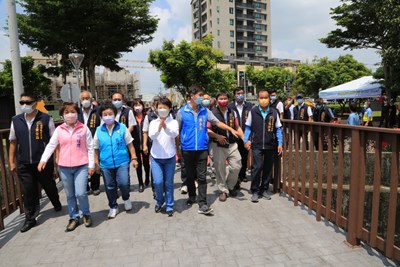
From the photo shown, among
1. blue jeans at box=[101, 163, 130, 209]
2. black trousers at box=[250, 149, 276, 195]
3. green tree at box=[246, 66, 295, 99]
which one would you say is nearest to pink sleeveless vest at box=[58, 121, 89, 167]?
blue jeans at box=[101, 163, 130, 209]

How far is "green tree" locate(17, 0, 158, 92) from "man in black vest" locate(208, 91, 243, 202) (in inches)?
580

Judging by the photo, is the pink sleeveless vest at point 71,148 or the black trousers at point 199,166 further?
the black trousers at point 199,166

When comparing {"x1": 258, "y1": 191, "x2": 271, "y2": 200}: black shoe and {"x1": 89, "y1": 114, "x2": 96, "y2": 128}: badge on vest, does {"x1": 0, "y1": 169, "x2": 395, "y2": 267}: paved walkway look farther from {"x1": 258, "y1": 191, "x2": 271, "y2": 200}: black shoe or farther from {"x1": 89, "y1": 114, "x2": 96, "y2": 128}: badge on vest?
{"x1": 89, "y1": 114, "x2": 96, "y2": 128}: badge on vest

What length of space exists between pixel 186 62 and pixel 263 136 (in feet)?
78.6

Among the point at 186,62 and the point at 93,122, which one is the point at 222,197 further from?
the point at 186,62

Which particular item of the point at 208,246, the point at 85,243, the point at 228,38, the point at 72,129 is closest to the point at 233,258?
the point at 208,246

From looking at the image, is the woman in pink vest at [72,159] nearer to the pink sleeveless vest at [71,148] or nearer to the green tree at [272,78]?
the pink sleeveless vest at [71,148]

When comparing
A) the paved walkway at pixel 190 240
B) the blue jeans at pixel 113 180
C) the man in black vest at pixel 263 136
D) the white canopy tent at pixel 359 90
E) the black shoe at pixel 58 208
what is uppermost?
the white canopy tent at pixel 359 90

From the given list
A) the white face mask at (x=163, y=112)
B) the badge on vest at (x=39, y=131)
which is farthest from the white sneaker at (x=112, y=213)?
the white face mask at (x=163, y=112)

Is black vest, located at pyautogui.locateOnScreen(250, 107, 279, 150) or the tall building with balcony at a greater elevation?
the tall building with balcony

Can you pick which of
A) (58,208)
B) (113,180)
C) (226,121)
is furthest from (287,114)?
(58,208)

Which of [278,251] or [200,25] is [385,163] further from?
[200,25]

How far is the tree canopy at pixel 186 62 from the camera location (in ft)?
90.7

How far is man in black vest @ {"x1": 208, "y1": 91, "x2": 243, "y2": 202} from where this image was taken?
Result: 205 inches
